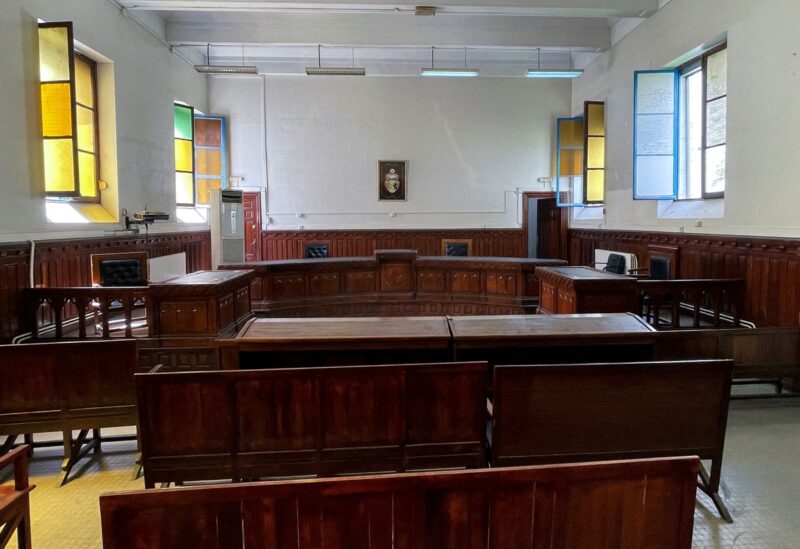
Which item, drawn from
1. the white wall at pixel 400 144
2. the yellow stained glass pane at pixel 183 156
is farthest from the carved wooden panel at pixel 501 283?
the yellow stained glass pane at pixel 183 156

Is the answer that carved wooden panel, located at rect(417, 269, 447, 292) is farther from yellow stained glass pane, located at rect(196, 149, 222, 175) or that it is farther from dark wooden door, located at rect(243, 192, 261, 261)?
yellow stained glass pane, located at rect(196, 149, 222, 175)

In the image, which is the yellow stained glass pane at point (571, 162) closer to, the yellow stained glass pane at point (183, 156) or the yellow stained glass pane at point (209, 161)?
the yellow stained glass pane at point (209, 161)

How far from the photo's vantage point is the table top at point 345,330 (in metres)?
2.91

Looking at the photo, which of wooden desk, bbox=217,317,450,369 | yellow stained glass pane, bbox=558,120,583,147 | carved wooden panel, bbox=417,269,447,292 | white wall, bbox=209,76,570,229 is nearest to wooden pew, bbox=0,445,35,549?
wooden desk, bbox=217,317,450,369

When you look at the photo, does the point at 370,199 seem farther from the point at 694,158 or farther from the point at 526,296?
the point at 694,158

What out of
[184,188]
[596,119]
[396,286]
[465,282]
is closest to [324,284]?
[396,286]

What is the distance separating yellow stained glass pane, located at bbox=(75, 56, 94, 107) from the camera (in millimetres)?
7113

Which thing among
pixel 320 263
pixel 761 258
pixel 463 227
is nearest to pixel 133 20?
pixel 320 263

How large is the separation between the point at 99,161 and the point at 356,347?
21.7 ft

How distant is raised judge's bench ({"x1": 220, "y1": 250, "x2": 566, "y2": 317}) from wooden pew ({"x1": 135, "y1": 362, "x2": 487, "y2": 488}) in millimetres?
4975

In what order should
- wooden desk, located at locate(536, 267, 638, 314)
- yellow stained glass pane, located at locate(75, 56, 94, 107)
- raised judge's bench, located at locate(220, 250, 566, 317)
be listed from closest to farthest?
wooden desk, located at locate(536, 267, 638, 314)
yellow stained glass pane, located at locate(75, 56, 94, 107)
raised judge's bench, located at locate(220, 250, 566, 317)

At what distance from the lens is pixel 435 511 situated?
1457 mm

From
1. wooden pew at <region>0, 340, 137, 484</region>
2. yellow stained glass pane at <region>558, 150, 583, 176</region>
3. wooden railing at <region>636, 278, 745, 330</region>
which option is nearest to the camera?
wooden pew at <region>0, 340, 137, 484</region>

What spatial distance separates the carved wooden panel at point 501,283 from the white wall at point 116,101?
229 inches
